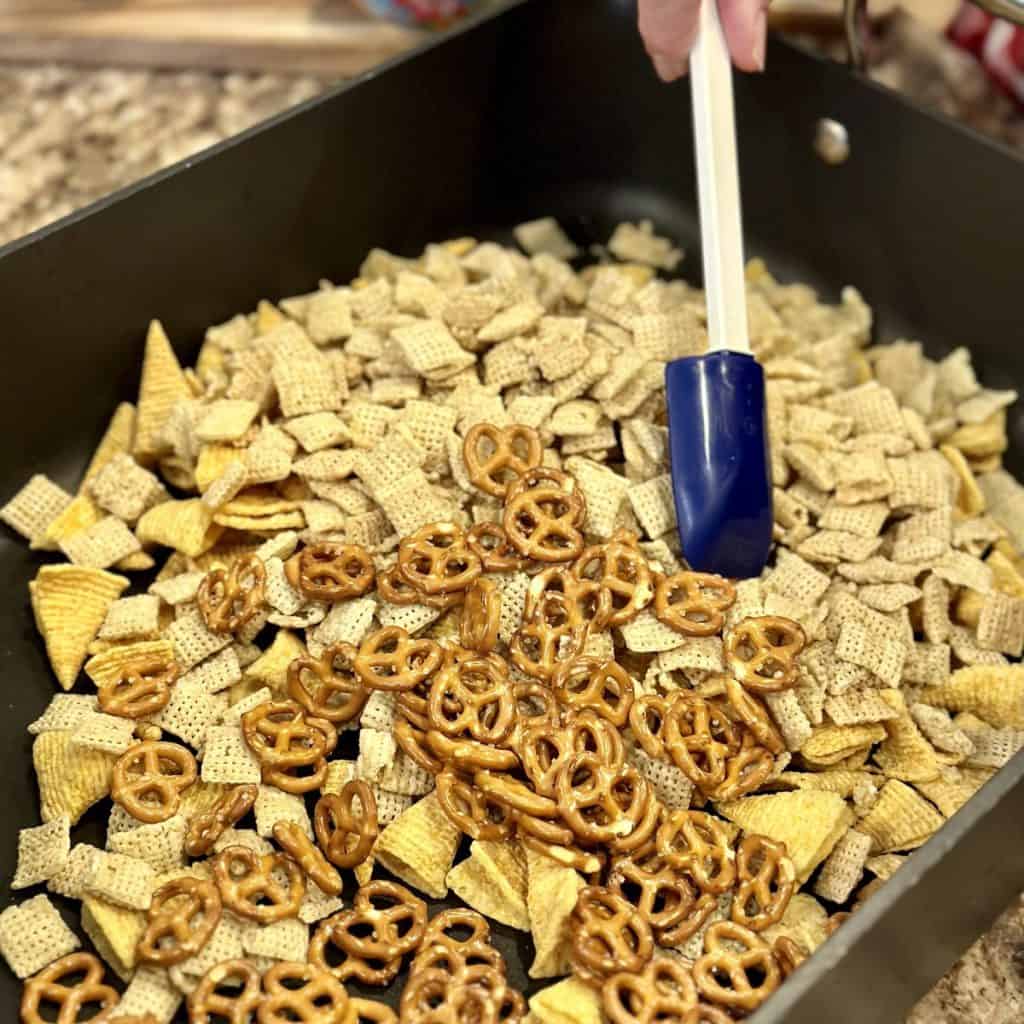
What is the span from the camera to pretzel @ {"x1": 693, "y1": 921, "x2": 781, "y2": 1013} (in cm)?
90

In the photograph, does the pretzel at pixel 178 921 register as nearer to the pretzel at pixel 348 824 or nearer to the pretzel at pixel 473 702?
the pretzel at pixel 348 824

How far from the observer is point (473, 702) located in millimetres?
1015

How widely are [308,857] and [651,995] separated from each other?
291 millimetres

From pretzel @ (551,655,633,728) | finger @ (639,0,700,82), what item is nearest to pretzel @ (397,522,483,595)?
pretzel @ (551,655,633,728)

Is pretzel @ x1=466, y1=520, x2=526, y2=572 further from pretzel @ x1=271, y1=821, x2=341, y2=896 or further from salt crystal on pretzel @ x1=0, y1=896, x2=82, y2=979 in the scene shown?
salt crystal on pretzel @ x1=0, y1=896, x2=82, y2=979

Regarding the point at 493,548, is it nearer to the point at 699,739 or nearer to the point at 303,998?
the point at 699,739

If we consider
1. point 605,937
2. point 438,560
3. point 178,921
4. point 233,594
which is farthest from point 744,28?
point 178,921

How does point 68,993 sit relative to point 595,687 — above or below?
below

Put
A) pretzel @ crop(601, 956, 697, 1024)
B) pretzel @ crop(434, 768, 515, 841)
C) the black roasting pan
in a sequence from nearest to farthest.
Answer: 1. pretzel @ crop(601, 956, 697, 1024)
2. pretzel @ crop(434, 768, 515, 841)
3. the black roasting pan

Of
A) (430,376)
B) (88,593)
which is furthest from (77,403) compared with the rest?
(430,376)

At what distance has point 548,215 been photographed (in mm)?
1563

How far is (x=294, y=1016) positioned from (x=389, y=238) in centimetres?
89

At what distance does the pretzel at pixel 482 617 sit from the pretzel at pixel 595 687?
2.6 inches

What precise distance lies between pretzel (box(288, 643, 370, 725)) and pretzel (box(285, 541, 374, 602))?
0.17 feet
